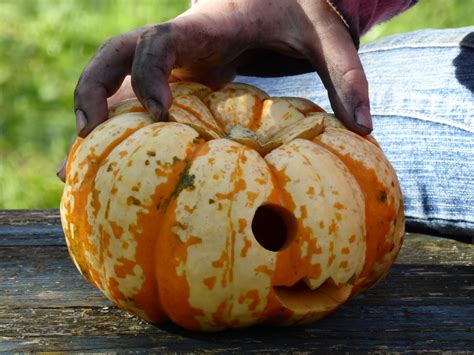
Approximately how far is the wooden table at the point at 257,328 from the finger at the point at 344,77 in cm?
33

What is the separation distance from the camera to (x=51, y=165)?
3656 millimetres

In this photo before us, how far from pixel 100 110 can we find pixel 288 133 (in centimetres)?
35

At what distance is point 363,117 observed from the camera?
5.61 ft

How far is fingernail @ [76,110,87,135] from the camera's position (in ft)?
5.25

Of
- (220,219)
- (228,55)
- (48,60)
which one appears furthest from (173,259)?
(48,60)

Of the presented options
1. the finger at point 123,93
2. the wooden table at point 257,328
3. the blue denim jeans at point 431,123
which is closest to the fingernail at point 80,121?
the finger at point 123,93

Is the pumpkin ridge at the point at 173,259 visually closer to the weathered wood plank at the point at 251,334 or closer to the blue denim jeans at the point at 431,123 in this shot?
the weathered wood plank at the point at 251,334

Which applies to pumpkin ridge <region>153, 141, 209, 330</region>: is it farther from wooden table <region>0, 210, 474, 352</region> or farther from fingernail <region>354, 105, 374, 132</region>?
fingernail <region>354, 105, 374, 132</region>

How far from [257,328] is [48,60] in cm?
324

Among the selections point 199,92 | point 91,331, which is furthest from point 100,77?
point 91,331

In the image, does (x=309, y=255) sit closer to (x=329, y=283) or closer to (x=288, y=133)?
(x=329, y=283)

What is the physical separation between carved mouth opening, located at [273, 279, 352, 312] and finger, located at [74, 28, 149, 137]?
46 centimetres

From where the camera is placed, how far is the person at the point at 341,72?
165 cm

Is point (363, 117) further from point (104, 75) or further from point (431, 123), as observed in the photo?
point (431, 123)
